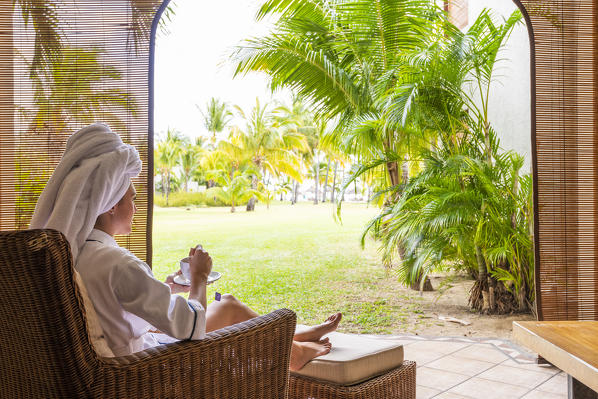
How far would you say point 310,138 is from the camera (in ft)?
61.0

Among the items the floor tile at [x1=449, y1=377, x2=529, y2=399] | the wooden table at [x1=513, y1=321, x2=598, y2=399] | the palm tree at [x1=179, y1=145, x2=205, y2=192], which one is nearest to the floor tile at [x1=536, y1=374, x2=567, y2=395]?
the floor tile at [x1=449, y1=377, x2=529, y2=399]

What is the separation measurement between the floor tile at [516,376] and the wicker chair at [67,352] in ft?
6.27

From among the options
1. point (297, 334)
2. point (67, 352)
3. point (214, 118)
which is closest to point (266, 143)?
point (214, 118)

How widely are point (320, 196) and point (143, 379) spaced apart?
2119 cm

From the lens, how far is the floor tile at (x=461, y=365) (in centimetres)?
299

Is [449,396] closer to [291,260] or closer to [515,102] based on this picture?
[515,102]

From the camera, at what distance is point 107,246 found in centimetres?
133

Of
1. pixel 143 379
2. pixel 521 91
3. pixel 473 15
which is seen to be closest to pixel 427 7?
pixel 521 91

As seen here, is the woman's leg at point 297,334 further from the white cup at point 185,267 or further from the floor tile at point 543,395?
the floor tile at point 543,395

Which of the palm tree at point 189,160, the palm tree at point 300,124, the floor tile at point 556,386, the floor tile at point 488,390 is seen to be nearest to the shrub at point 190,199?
the palm tree at point 189,160

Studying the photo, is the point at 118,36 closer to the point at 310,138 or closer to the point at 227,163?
the point at 227,163

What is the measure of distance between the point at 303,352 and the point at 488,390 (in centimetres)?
129

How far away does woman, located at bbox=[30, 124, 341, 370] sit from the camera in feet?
4.17

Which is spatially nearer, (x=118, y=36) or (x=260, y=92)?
(x=118, y=36)
